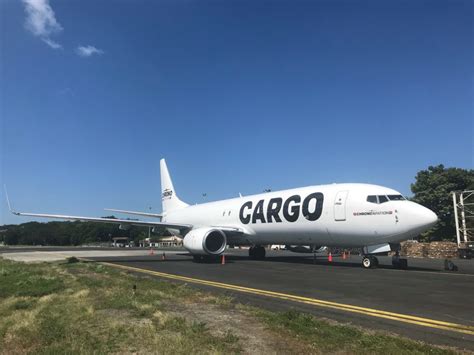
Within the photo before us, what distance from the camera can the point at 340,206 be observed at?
1822 cm

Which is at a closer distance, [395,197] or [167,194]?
[395,197]

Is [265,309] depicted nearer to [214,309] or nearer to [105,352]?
[214,309]

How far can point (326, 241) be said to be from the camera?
1947cm

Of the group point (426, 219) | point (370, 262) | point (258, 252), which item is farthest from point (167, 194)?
point (426, 219)

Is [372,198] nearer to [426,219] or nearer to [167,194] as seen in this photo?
[426,219]

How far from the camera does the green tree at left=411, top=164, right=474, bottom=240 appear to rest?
47281 mm

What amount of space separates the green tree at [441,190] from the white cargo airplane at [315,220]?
31.0 meters

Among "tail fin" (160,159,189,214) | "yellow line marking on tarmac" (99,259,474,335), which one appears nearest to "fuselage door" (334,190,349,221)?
"yellow line marking on tarmac" (99,259,474,335)

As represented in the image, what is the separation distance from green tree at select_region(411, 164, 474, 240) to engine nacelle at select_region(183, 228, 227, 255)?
3419cm

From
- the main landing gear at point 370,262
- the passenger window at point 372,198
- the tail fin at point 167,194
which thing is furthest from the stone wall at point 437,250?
the tail fin at point 167,194

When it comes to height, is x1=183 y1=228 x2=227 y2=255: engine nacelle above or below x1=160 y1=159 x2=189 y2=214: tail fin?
below

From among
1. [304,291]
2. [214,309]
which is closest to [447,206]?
[304,291]

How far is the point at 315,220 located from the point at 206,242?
6.86m

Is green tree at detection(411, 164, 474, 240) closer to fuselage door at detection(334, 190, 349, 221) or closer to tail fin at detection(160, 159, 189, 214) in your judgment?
tail fin at detection(160, 159, 189, 214)
